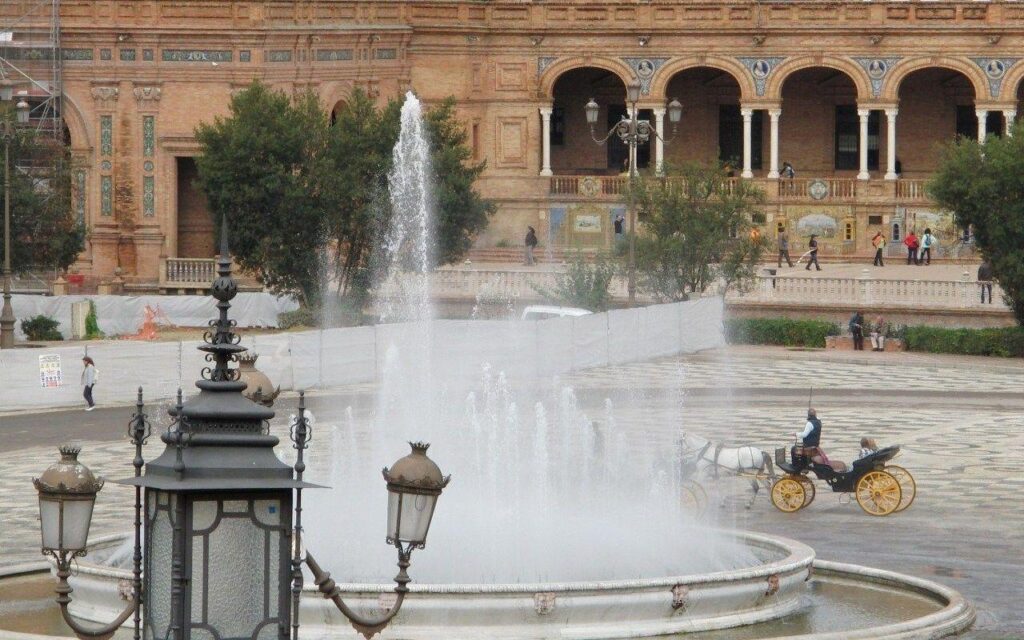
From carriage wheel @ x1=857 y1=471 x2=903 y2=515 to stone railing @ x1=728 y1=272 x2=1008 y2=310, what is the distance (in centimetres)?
2038

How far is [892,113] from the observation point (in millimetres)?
51594

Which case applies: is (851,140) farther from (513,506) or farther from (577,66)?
(513,506)


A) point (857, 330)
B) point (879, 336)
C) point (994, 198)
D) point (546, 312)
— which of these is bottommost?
point (879, 336)

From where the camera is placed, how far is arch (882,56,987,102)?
50.9 m

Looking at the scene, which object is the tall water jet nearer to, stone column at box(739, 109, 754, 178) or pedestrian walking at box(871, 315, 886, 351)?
pedestrian walking at box(871, 315, 886, 351)

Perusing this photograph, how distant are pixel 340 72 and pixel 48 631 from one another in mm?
37353

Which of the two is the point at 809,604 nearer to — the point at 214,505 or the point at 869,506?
the point at 869,506

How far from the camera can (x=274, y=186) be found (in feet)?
139

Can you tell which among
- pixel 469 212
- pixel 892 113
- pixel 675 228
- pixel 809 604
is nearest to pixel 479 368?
pixel 675 228

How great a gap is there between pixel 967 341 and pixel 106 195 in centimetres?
2145


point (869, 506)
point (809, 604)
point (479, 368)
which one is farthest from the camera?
point (479, 368)

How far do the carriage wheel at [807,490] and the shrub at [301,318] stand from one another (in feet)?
75.2

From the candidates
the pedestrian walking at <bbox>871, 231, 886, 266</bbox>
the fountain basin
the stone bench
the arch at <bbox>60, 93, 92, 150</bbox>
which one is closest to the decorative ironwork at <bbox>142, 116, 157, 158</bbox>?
the arch at <bbox>60, 93, 92, 150</bbox>

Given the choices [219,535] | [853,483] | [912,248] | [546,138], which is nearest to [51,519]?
[219,535]
